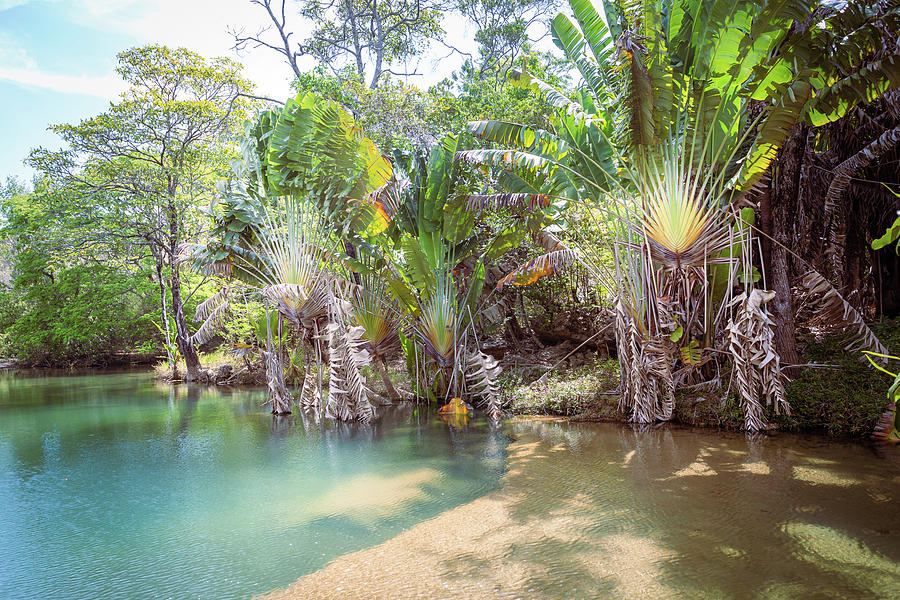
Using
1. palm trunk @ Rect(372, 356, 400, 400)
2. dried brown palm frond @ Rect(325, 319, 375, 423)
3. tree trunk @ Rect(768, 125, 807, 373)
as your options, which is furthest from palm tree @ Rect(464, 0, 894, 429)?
palm trunk @ Rect(372, 356, 400, 400)

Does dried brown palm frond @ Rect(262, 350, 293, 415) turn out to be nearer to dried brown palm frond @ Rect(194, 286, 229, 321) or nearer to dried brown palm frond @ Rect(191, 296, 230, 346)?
dried brown palm frond @ Rect(191, 296, 230, 346)

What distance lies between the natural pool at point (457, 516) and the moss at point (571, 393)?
0.69 m

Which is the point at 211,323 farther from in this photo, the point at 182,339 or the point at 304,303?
the point at 182,339

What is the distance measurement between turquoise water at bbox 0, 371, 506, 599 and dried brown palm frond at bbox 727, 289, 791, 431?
2.70m

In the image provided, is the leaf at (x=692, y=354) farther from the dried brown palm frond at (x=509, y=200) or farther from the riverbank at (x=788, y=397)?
the dried brown palm frond at (x=509, y=200)

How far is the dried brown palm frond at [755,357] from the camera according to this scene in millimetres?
5613

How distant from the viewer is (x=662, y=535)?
328 cm

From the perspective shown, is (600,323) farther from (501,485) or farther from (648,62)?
(501,485)

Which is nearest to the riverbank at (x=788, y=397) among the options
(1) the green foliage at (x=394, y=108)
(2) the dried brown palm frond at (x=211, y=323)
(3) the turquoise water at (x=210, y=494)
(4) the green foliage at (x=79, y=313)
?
(3) the turquoise water at (x=210, y=494)

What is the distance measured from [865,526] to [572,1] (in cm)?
606

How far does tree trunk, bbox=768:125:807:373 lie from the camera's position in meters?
6.60

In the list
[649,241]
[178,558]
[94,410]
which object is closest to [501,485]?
[178,558]

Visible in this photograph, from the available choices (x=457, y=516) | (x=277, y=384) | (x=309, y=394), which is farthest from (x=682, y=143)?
(x=277, y=384)

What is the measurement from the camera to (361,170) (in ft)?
26.8
